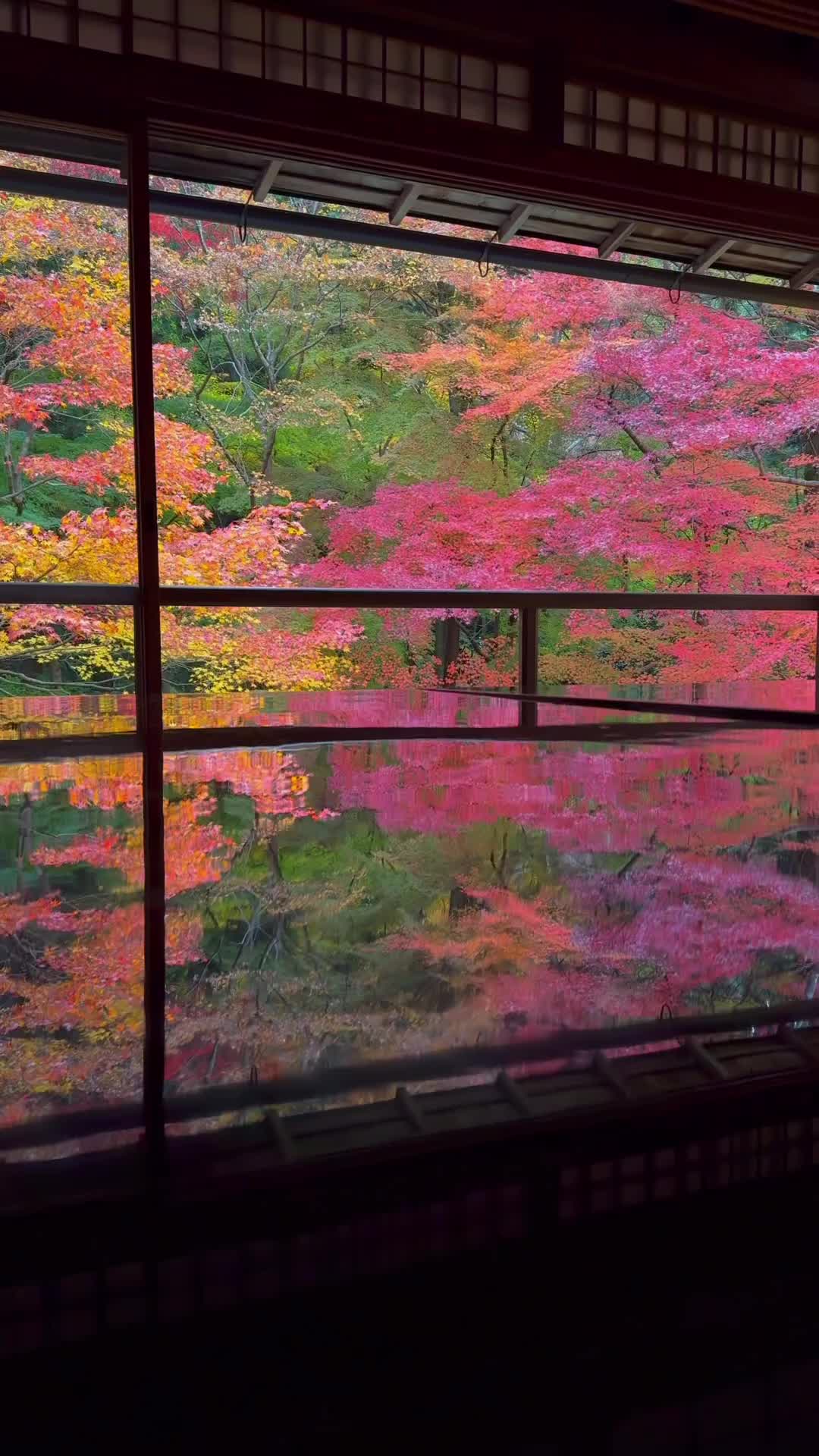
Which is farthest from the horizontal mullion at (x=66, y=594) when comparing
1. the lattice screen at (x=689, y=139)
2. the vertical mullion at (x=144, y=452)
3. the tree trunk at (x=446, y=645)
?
the tree trunk at (x=446, y=645)

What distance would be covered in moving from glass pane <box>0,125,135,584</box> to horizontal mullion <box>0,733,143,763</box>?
3729 mm

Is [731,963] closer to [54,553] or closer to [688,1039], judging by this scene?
[688,1039]

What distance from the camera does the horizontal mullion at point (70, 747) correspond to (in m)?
2.64

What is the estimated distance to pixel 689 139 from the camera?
3.34m

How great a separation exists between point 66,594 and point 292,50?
5.26 feet

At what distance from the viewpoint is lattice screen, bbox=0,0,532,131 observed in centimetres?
267

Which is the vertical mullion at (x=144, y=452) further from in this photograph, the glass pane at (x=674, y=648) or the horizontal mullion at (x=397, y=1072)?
the glass pane at (x=674, y=648)

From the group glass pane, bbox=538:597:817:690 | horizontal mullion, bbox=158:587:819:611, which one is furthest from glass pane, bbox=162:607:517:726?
horizontal mullion, bbox=158:587:819:611

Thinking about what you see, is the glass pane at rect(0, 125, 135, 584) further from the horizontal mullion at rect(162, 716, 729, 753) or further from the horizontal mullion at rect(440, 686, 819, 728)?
the horizontal mullion at rect(162, 716, 729, 753)

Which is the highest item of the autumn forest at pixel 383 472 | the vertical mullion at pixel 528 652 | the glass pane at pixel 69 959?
the autumn forest at pixel 383 472

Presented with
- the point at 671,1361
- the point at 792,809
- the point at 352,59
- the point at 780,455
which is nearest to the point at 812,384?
the point at 780,455

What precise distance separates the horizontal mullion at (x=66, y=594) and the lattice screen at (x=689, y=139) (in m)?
1.90

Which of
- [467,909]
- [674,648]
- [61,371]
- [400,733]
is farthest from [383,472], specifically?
[467,909]

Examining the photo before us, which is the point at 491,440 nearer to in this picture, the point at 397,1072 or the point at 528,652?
the point at 528,652
